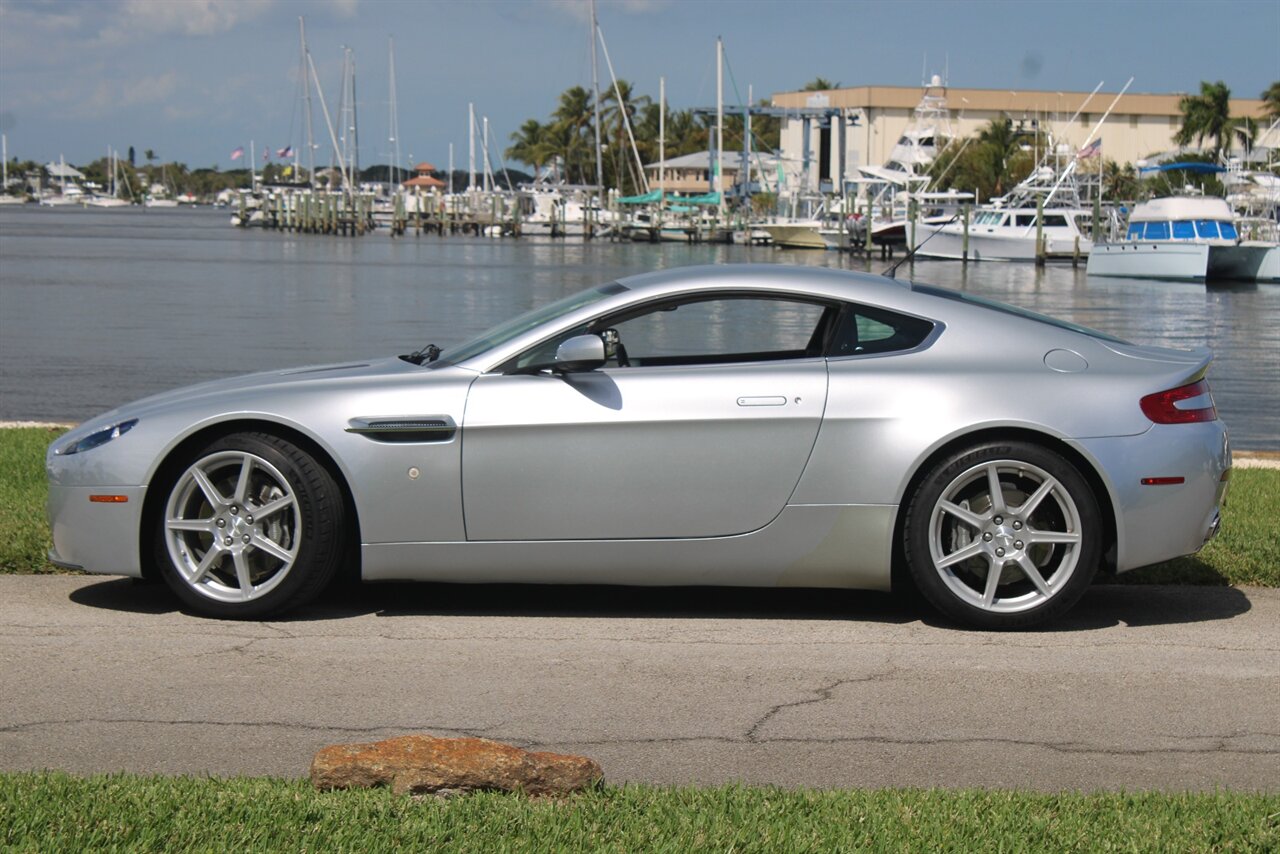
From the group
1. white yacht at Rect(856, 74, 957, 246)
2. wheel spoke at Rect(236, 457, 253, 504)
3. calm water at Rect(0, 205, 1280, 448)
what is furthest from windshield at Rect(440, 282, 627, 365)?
white yacht at Rect(856, 74, 957, 246)

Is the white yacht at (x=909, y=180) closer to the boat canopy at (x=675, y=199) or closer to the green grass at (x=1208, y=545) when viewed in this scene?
the boat canopy at (x=675, y=199)

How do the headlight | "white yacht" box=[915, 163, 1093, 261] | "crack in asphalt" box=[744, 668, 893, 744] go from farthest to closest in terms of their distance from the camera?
"white yacht" box=[915, 163, 1093, 261]
the headlight
"crack in asphalt" box=[744, 668, 893, 744]

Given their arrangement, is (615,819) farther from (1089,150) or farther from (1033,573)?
(1089,150)

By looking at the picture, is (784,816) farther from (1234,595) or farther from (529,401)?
(1234,595)

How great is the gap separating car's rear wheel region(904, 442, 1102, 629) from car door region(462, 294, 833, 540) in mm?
567

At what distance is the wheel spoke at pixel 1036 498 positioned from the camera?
5.81 m

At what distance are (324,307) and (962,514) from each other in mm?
34692

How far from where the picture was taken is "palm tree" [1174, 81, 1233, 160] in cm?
9512

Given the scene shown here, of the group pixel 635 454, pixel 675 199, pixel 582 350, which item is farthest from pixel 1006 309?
pixel 675 199

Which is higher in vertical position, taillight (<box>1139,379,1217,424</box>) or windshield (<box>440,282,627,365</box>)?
windshield (<box>440,282,627,365</box>)

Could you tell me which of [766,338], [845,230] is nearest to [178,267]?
[845,230]

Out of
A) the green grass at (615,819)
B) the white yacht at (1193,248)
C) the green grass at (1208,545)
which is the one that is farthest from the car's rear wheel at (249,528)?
the white yacht at (1193,248)

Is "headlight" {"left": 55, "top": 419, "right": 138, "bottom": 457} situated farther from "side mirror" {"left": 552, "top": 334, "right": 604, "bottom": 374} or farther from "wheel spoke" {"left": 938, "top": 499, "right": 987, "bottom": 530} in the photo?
"wheel spoke" {"left": 938, "top": 499, "right": 987, "bottom": 530}

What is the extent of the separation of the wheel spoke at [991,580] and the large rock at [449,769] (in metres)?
2.41
